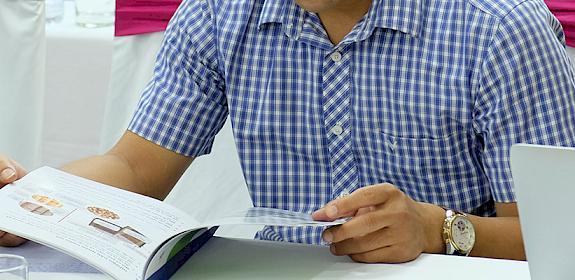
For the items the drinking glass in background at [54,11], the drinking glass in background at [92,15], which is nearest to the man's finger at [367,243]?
the drinking glass in background at [92,15]

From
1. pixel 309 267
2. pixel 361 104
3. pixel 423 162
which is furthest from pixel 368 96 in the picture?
pixel 309 267

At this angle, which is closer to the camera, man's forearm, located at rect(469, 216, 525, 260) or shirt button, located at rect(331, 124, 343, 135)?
man's forearm, located at rect(469, 216, 525, 260)

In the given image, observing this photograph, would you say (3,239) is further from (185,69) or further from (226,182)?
(226,182)

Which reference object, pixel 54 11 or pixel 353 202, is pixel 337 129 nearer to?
pixel 353 202

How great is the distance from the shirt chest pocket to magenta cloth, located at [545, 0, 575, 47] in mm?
549

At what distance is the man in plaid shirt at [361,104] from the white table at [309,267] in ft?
0.33

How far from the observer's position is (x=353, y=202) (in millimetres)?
1079

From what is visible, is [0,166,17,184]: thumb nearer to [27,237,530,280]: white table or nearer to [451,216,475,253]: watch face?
[27,237,530,280]: white table

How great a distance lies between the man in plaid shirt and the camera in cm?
128

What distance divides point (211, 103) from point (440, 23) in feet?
1.15

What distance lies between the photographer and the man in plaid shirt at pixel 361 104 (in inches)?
50.3

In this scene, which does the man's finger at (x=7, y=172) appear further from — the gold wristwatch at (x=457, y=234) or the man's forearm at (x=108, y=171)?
the gold wristwatch at (x=457, y=234)

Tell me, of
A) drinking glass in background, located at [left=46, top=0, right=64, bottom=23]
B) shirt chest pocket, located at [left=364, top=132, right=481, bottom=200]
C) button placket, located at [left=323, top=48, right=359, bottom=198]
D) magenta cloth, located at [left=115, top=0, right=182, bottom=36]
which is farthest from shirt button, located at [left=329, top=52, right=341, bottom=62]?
drinking glass in background, located at [left=46, top=0, right=64, bottom=23]

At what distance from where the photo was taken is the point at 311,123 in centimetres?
139
